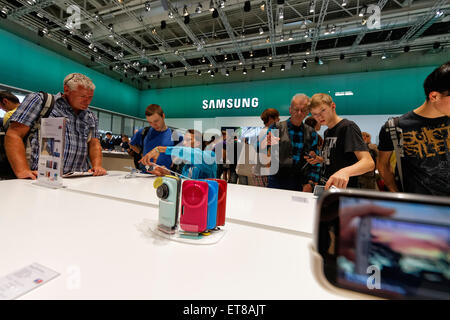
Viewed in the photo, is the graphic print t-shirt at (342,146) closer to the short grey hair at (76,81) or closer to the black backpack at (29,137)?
the short grey hair at (76,81)

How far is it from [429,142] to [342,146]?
454mm

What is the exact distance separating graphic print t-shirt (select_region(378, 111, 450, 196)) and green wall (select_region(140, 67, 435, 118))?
6157mm

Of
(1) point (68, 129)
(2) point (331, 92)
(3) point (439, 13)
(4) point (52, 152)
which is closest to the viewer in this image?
(4) point (52, 152)

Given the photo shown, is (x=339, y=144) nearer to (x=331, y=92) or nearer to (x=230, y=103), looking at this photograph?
A: (x=331, y=92)

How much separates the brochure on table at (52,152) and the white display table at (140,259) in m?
0.37

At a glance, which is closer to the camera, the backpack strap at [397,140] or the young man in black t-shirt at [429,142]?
the young man in black t-shirt at [429,142]

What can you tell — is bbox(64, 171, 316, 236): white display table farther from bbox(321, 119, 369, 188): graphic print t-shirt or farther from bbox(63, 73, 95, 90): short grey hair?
bbox(63, 73, 95, 90): short grey hair

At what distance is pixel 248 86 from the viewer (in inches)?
313

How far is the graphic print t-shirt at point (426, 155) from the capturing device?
1187mm

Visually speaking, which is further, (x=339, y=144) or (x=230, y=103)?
(x=230, y=103)

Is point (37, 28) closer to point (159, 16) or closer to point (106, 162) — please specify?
point (159, 16)

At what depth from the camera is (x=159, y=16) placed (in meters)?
5.25

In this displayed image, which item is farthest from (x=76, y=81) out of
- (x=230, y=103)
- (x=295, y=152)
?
(x=230, y=103)

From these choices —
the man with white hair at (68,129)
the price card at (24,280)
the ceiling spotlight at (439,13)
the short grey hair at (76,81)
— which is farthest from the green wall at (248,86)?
the price card at (24,280)
